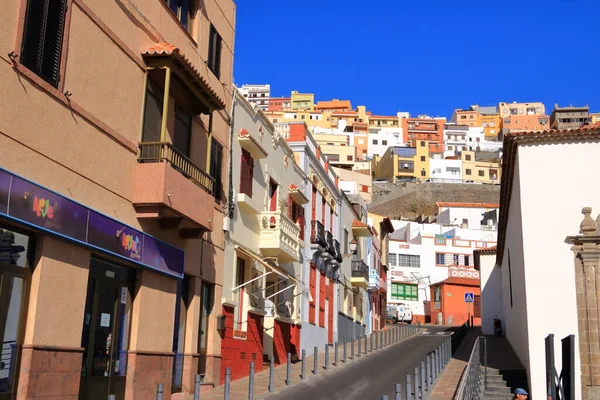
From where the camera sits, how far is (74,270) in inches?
439

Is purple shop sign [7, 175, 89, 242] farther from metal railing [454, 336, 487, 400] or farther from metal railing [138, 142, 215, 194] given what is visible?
metal railing [454, 336, 487, 400]

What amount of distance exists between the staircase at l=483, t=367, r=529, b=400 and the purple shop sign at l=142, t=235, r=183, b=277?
858 centimetres

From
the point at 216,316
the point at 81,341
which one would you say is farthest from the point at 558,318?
the point at 81,341

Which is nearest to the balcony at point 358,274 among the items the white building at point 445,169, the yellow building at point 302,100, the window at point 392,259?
the window at point 392,259

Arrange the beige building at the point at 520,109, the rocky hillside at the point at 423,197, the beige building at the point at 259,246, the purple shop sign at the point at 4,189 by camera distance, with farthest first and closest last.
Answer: the beige building at the point at 520,109, the rocky hillside at the point at 423,197, the beige building at the point at 259,246, the purple shop sign at the point at 4,189

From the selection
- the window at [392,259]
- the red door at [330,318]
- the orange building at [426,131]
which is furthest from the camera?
the orange building at [426,131]

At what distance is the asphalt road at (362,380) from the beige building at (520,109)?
445 ft

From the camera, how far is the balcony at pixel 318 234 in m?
28.0

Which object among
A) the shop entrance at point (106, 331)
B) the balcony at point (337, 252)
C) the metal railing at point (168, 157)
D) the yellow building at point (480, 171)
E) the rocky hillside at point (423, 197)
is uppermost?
the yellow building at point (480, 171)

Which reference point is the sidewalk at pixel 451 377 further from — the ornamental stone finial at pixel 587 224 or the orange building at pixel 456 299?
the orange building at pixel 456 299

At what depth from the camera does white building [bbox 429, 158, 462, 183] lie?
114m

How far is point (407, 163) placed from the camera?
374 feet

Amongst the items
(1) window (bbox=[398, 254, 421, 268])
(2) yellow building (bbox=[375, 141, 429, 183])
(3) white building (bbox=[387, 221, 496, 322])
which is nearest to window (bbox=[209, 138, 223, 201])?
(3) white building (bbox=[387, 221, 496, 322])

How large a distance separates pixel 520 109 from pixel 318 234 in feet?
458
